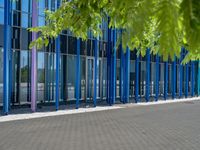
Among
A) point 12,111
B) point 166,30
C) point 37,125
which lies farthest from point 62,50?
point 166,30

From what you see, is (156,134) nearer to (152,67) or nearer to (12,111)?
(12,111)

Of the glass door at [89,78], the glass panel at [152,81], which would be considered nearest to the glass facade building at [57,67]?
the glass door at [89,78]

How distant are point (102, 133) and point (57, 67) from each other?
8.39 m

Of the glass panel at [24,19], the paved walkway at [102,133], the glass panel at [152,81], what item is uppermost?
the glass panel at [24,19]

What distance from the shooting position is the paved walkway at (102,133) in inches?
482

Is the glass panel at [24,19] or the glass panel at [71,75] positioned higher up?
the glass panel at [24,19]

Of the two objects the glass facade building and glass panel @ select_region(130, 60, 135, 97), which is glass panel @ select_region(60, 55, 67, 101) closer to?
the glass facade building

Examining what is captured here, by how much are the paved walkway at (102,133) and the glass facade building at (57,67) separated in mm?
3126

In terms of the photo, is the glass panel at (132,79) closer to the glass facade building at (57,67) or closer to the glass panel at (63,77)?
the glass facade building at (57,67)

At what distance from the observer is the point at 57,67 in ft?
74.1

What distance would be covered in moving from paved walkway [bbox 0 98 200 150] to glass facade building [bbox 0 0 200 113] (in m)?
3.13

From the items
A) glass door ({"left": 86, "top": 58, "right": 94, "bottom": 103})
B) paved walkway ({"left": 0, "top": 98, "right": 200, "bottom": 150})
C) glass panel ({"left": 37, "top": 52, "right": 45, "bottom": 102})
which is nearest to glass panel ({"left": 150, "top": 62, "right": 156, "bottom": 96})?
glass door ({"left": 86, "top": 58, "right": 94, "bottom": 103})

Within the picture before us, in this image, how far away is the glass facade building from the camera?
21.8 meters

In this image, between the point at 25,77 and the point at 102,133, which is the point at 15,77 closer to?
the point at 25,77
